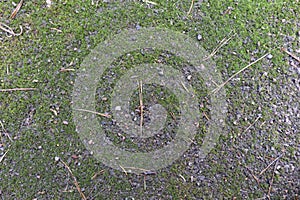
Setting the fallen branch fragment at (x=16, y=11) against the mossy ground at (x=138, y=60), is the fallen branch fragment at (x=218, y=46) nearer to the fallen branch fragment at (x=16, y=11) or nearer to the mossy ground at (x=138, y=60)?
the mossy ground at (x=138, y=60)

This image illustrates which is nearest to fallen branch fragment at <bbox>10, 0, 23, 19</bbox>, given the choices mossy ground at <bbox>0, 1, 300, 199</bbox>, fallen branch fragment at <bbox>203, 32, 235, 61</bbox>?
mossy ground at <bbox>0, 1, 300, 199</bbox>

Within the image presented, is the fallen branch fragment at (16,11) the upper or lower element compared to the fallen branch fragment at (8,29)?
upper

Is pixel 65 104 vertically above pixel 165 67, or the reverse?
pixel 165 67

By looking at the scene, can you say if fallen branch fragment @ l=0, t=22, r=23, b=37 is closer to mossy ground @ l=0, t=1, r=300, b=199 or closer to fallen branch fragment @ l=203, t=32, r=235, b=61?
mossy ground @ l=0, t=1, r=300, b=199

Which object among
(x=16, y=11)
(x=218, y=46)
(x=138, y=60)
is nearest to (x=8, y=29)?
(x=16, y=11)

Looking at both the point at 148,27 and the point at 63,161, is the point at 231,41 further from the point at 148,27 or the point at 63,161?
the point at 63,161

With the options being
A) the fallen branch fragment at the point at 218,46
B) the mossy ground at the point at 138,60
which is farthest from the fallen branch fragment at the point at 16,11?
the fallen branch fragment at the point at 218,46

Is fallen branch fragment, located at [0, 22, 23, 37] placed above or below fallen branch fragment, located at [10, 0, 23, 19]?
below

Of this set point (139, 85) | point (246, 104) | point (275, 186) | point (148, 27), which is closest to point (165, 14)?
point (148, 27)
